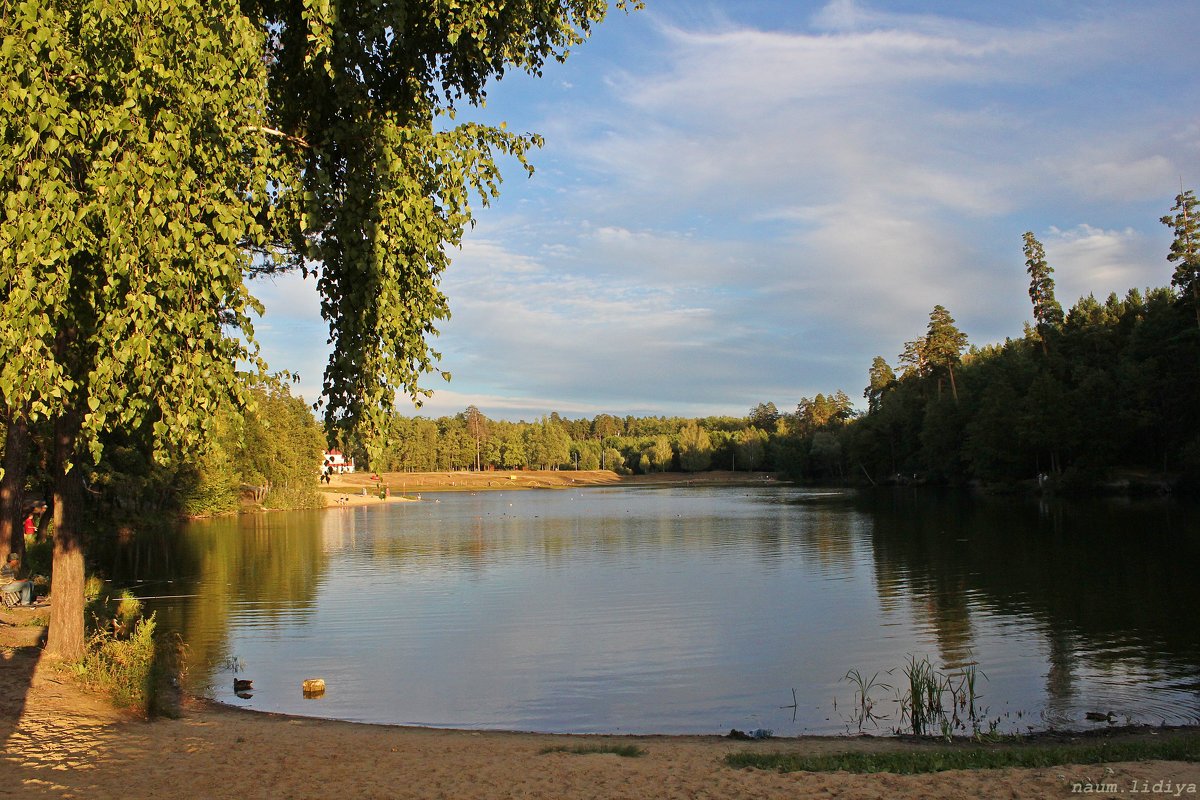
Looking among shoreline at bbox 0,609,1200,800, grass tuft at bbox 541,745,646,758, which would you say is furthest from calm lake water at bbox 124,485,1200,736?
grass tuft at bbox 541,745,646,758

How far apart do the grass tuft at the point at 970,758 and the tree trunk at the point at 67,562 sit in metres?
9.72

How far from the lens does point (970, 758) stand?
9.19 meters

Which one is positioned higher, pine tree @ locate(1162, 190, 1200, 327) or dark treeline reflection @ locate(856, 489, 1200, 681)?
pine tree @ locate(1162, 190, 1200, 327)

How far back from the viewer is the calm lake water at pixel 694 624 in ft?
46.4

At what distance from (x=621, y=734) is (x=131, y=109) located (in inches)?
404

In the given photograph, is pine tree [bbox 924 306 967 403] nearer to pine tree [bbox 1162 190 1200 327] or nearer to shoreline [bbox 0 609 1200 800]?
pine tree [bbox 1162 190 1200 327]

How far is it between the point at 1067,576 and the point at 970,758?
68.5 ft

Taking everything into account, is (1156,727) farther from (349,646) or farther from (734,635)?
(349,646)

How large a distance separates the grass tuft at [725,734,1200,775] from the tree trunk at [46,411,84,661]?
972 centimetres

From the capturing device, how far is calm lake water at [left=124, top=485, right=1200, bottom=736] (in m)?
14.1

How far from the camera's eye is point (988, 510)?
58.5 meters

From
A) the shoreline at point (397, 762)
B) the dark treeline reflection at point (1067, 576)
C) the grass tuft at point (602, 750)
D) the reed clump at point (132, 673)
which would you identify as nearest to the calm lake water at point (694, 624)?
the dark treeline reflection at point (1067, 576)

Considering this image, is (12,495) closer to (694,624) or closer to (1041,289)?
(694,624)

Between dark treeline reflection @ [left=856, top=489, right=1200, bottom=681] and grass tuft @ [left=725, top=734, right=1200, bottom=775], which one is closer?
grass tuft @ [left=725, top=734, right=1200, bottom=775]
